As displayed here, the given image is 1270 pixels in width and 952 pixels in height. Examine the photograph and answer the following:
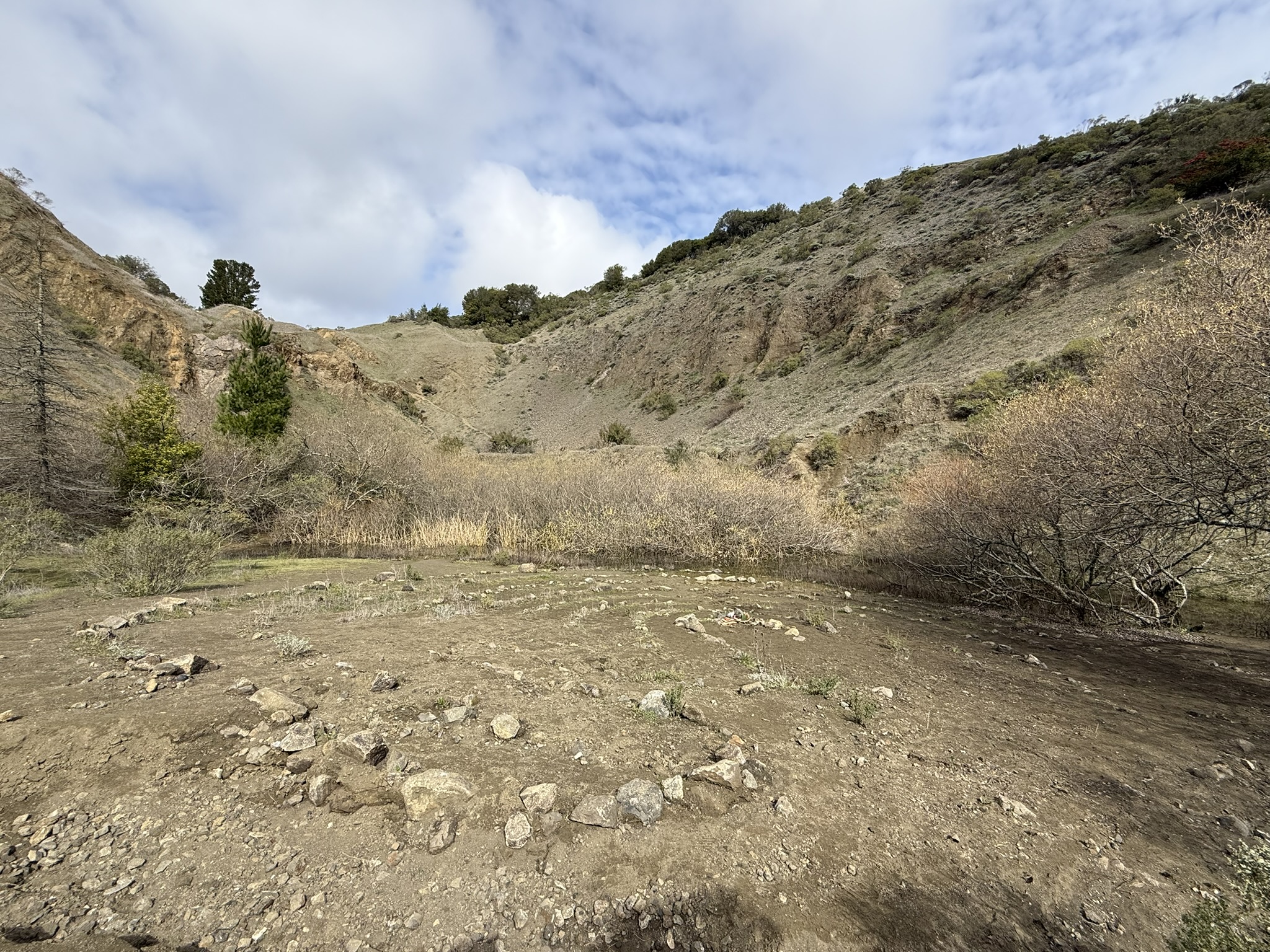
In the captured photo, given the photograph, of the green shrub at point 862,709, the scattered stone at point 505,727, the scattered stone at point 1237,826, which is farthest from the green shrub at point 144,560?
the scattered stone at point 1237,826

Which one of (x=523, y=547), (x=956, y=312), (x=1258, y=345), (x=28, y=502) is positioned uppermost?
(x=956, y=312)

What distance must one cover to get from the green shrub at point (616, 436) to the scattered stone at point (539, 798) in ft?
97.4

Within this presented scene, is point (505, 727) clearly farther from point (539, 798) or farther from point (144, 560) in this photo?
point (144, 560)

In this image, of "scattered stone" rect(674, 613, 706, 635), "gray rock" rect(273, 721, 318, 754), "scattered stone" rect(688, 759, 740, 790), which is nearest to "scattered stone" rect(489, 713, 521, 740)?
"gray rock" rect(273, 721, 318, 754)

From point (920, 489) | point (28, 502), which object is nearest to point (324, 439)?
point (28, 502)

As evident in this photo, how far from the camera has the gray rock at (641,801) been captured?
111 inches

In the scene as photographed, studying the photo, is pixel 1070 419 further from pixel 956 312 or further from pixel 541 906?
pixel 956 312

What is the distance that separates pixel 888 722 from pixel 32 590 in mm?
11917

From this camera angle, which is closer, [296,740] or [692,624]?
[296,740]

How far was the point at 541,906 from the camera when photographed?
7.42 feet

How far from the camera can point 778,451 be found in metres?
21.0

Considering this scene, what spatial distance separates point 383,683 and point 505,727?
51.9 inches

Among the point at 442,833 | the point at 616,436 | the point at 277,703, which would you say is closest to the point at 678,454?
the point at 616,436

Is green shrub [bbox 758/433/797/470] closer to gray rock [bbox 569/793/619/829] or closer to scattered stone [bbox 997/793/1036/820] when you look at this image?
scattered stone [bbox 997/793/1036/820]
